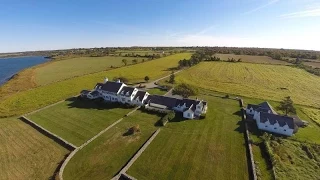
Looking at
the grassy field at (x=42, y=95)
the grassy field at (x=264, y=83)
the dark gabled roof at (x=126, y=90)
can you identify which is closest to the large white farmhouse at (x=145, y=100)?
the dark gabled roof at (x=126, y=90)

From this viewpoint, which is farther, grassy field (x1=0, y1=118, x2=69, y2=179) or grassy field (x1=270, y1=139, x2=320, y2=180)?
grassy field (x1=0, y1=118, x2=69, y2=179)

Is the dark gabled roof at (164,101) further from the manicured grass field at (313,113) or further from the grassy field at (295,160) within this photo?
the manicured grass field at (313,113)

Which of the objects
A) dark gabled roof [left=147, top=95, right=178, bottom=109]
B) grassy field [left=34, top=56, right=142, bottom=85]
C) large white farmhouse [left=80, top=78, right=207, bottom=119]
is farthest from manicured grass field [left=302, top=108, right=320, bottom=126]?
grassy field [left=34, top=56, right=142, bottom=85]

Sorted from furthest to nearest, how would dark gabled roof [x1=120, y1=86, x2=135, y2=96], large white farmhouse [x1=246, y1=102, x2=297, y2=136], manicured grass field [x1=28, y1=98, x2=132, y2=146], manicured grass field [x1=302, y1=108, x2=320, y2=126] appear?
dark gabled roof [x1=120, y1=86, x2=135, y2=96] < manicured grass field [x1=302, y1=108, x2=320, y2=126] < manicured grass field [x1=28, y1=98, x2=132, y2=146] < large white farmhouse [x1=246, y1=102, x2=297, y2=136]

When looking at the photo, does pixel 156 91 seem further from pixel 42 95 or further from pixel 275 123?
pixel 275 123

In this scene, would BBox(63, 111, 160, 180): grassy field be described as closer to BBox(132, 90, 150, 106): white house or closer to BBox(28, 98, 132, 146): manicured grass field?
BBox(28, 98, 132, 146): manicured grass field

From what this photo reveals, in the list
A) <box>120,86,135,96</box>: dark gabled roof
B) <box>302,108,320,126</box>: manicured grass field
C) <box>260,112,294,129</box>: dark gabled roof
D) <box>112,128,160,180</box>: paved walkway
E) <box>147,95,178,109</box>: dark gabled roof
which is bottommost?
<box>302,108,320,126</box>: manicured grass field
